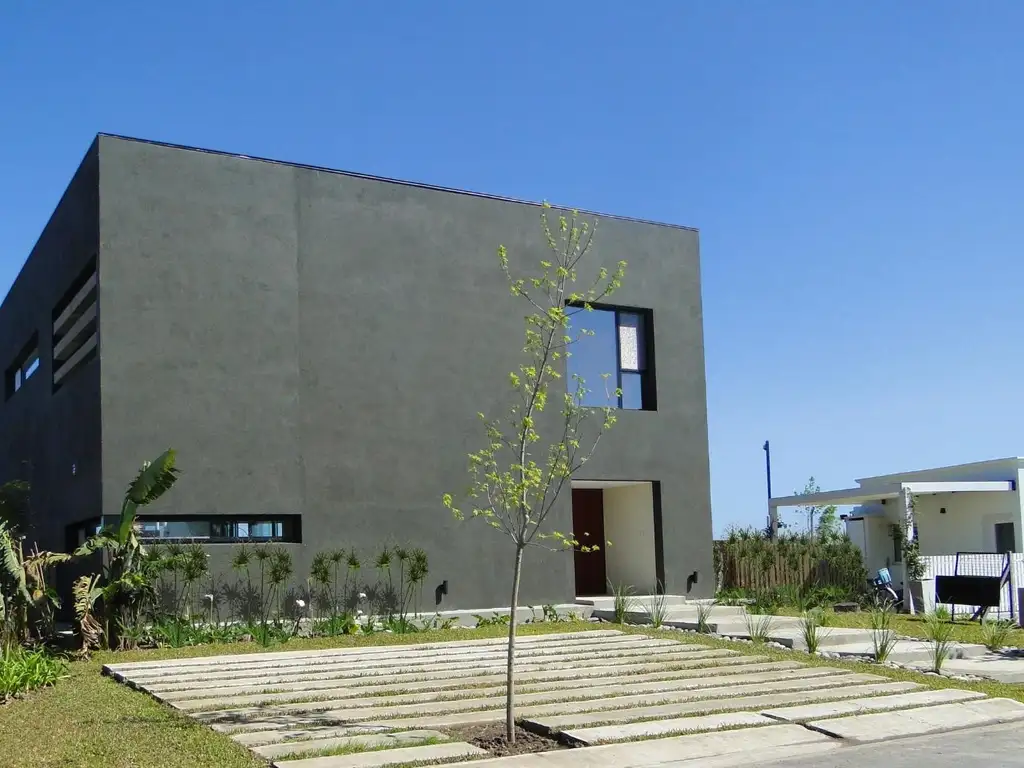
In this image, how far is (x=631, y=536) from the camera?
2134 centimetres

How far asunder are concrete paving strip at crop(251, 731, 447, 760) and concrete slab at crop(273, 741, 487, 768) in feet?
0.60

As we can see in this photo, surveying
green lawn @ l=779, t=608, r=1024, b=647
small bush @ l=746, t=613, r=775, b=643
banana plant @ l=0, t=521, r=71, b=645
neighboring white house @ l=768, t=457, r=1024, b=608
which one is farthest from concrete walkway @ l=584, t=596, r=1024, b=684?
banana plant @ l=0, t=521, r=71, b=645

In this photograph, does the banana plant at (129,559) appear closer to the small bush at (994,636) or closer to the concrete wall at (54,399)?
the concrete wall at (54,399)

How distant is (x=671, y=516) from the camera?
67.8 feet

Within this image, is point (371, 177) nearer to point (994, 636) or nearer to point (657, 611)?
point (657, 611)

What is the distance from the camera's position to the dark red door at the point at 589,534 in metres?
22.0

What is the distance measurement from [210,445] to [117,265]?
3.09 meters

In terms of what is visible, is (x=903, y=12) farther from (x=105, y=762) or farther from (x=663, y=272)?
(x=105, y=762)

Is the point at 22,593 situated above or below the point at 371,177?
below

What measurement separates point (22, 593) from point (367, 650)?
4569 mm

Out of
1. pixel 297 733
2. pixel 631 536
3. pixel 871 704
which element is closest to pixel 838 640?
pixel 871 704

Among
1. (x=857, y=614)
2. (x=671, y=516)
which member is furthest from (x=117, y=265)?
(x=857, y=614)

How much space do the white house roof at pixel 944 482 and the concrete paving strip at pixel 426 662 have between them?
1018 centimetres

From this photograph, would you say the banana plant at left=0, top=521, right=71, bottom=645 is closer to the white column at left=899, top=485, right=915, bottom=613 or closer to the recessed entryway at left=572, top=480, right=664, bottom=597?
the recessed entryway at left=572, top=480, right=664, bottom=597
